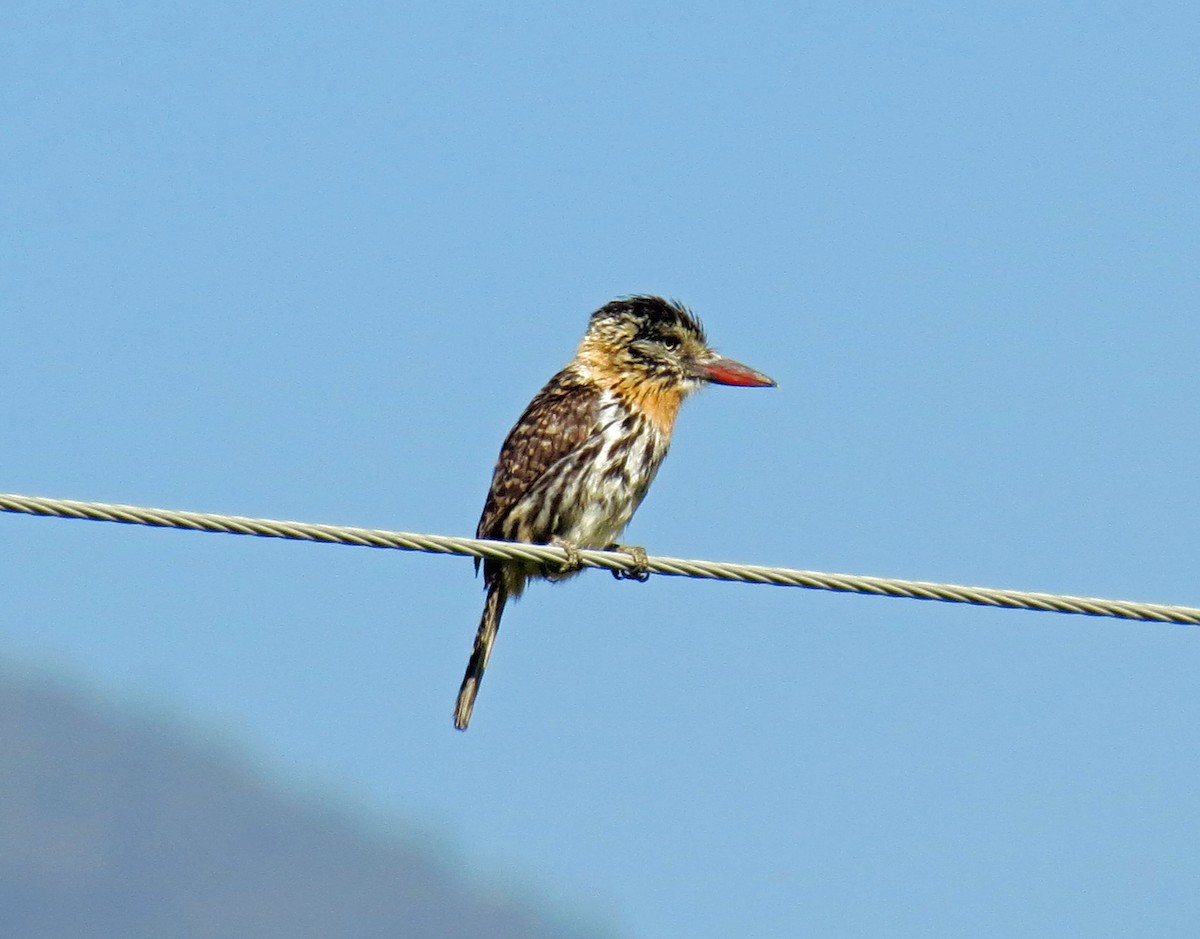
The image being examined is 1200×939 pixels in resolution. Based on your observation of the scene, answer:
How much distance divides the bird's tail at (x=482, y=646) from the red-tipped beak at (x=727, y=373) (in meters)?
1.55

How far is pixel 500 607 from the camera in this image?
1287 cm

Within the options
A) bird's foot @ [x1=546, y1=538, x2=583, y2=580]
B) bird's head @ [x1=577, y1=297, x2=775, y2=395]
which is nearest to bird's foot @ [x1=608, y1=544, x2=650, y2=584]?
bird's foot @ [x1=546, y1=538, x2=583, y2=580]

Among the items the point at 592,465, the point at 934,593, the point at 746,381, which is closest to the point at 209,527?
the point at 934,593

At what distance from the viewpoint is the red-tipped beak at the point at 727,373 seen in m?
13.0

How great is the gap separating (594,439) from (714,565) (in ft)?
11.4

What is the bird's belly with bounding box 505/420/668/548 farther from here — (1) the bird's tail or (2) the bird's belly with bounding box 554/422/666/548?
(1) the bird's tail

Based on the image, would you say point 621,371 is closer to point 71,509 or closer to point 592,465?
point 592,465

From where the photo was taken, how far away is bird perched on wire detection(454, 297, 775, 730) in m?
12.4

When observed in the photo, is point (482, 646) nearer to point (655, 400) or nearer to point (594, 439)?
point (594, 439)

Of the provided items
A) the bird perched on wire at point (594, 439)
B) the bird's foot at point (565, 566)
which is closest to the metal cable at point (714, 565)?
the bird's foot at point (565, 566)

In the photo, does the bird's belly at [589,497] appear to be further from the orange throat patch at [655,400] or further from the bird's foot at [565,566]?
the orange throat patch at [655,400]

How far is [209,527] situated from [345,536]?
48cm

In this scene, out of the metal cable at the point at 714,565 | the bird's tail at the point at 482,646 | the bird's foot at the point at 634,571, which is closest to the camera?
the metal cable at the point at 714,565

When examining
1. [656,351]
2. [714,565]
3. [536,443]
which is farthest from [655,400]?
[714,565]
